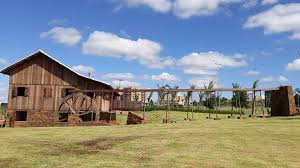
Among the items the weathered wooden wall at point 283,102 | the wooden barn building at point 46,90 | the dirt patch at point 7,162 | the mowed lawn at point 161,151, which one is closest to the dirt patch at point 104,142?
the mowed lawn at point 161,151

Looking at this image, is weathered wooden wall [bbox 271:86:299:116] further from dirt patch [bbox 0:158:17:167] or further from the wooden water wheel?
dirt patch [bbox 0:158:17:167]

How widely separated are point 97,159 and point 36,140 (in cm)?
667

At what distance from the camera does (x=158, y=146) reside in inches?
637

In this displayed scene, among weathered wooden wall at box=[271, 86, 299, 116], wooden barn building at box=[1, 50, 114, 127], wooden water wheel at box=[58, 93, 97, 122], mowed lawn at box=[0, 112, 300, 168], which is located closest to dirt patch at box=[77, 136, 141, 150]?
mowed lawn at box=[0, 112, 300, 168]

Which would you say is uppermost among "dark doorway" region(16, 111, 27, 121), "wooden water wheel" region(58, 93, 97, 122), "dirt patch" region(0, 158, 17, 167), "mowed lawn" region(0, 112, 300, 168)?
"wooden water wheel" region(58, 93, 97, 122)

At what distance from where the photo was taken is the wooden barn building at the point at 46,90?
40469mm

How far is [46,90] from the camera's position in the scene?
4091 centimetres

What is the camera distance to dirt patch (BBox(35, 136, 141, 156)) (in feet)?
48.4

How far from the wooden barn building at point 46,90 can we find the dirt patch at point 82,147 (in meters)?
22.5

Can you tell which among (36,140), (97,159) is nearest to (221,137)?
(97,159)

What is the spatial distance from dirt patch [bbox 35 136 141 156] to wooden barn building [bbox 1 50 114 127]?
2249 cm

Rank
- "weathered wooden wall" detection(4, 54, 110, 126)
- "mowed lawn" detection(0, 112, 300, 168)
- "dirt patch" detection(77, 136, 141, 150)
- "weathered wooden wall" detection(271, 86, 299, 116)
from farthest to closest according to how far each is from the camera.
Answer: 1. "weathered wooden wall" detection(4, 54, 110, 126)
2. "weathered wooden wall" detection(271, 86, 299, 116)
3. "dirt patch" detection(77, 136, 141, 150)
4. "mowed lawn" detection(0, 112, 300, 168)

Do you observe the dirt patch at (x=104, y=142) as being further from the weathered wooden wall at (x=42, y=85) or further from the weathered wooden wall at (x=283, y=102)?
the weathered wooden wall at (x=42, y=85)

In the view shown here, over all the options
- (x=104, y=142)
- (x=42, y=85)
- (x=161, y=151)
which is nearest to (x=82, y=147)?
(x=104, y=142)
